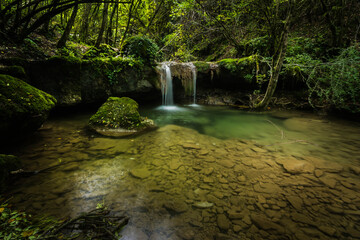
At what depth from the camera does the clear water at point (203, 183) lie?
1.82 metres

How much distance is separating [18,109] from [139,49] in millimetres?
5856

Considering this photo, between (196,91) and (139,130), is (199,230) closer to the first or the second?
(139,130)

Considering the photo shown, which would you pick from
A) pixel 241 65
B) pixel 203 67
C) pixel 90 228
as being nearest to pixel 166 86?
pixel 203 67

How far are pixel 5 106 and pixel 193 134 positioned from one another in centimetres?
409

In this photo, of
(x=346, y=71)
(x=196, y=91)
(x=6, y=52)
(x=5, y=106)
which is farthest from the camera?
(x=196, y=91)

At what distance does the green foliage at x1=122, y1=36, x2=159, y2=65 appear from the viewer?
7.79 metres

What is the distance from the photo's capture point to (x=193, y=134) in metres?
4.82

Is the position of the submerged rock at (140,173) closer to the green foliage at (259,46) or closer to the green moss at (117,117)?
the green moss at (117,117)

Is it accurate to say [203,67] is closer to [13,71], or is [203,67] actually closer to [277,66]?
[277,66]

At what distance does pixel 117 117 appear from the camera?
4930 millimetres

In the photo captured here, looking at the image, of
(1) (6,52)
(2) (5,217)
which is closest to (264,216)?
(2) (5,217)

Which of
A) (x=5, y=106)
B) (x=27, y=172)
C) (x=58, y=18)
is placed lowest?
(x=27, y=172)

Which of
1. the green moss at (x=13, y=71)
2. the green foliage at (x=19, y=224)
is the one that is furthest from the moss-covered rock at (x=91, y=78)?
the green foliage at (x=19, y=224)

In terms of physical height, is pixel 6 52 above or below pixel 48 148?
above
